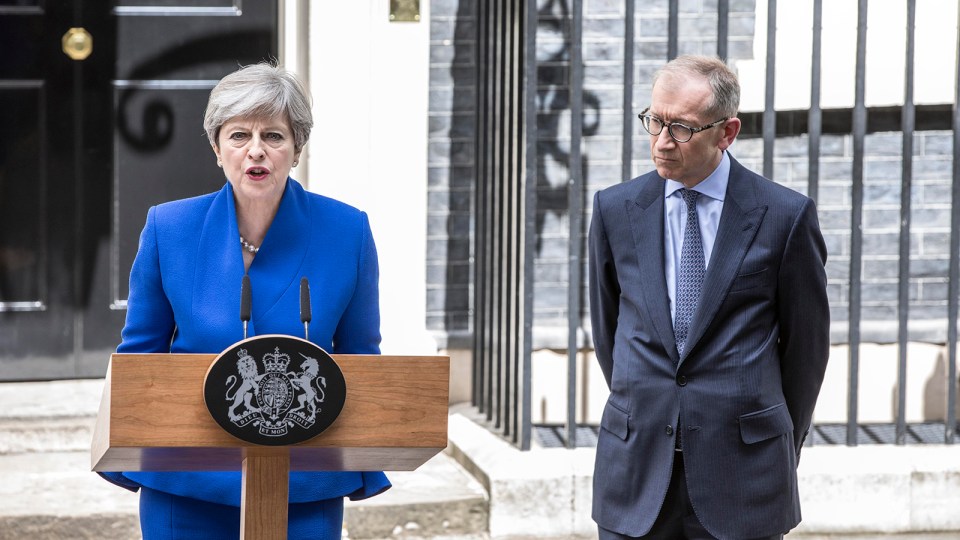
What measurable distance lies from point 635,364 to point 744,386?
250 millimetres

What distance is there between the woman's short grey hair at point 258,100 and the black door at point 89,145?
369 centimetres

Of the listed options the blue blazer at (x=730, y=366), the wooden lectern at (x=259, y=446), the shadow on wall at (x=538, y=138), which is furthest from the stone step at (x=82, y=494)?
the wooden lectern at (x=259, y=446)

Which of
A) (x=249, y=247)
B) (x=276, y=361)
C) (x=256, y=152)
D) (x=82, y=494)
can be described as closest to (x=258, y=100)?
(x=256, y=152)

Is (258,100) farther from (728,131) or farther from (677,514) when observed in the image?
(677,514)

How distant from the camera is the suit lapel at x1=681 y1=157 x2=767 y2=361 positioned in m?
3.09

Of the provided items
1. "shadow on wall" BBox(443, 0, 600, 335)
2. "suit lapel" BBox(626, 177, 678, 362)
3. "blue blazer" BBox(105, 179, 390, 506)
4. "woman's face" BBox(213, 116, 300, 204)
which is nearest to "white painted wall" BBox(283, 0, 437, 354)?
"shadow on wall" BBox(443, 0, 600, 335)

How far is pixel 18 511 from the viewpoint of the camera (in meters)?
4.98

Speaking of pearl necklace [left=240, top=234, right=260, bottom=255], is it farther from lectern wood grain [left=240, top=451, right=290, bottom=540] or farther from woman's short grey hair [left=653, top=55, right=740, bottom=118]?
woman's short grey hair [left=653, top=55, right=740, bottom=118]

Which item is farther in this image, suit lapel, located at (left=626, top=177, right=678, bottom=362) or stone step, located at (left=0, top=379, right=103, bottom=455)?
stone step, located at (left=0, top=379, right=103, bottom=455)

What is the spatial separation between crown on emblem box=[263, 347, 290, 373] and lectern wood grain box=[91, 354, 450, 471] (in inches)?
3.7

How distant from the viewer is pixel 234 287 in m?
2.72

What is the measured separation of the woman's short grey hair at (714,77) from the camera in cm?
311

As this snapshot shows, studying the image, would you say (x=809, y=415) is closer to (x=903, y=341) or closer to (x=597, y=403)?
(x=903, y=341)

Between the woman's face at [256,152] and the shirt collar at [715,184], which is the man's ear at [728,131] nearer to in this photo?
the shirt collar at [715,184]
